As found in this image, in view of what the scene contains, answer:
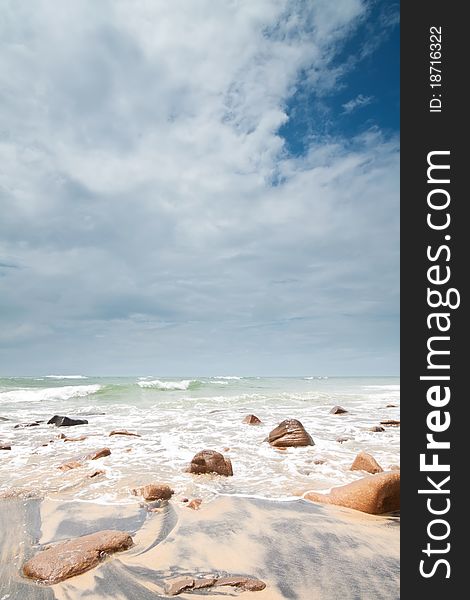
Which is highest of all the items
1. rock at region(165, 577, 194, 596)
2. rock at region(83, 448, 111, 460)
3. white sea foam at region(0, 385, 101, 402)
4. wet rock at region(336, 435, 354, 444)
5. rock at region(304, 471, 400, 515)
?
rock at region(304, 471, 400, 515)

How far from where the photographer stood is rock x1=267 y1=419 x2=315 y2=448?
24.6 feet

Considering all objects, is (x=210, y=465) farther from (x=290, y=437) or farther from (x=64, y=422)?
(x=64, y=422)

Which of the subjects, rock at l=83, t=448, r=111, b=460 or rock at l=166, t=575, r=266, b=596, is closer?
rock at l=166, t=575, r=266, b=596

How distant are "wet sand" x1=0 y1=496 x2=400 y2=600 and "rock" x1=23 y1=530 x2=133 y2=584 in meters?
0.07

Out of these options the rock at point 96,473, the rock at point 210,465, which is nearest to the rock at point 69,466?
the rock at point 96,473

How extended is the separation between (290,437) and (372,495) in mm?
3962

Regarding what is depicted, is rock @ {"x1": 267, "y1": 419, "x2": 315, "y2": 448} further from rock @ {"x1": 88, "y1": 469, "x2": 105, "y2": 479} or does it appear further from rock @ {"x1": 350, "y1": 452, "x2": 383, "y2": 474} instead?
rock @ {"x1": 88, "y1": 469, "x2": 105, "y2": 479}

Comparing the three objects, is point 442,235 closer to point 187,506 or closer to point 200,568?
point 200,568

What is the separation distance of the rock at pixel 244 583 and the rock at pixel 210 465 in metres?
3.00

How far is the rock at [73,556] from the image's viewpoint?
2.46 metres

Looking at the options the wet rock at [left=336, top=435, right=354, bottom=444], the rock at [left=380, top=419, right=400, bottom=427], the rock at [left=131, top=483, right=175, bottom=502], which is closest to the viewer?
the rock at [left=131, top=483, right=175, bottom=502]

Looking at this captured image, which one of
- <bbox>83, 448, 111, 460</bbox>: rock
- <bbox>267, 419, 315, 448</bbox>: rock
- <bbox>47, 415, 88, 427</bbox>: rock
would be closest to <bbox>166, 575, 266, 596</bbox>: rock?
<bbox>83, 448, 111, 460</bbox>: rock

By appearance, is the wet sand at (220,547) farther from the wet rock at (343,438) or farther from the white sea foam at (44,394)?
the white sea foam at (44,394)

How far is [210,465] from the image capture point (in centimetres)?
535
